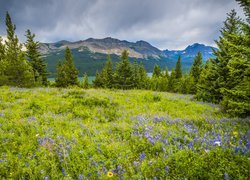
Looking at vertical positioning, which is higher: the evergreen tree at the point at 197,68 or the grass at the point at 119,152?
the evergreen tree at the point at 197,68

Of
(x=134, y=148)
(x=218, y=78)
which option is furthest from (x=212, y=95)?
(x=134, y=148)

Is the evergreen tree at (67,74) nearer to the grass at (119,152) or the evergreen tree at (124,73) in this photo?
the evergreen tree at (124,73)

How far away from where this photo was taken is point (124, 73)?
134 feet

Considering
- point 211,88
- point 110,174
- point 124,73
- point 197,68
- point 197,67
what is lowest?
point 110,174

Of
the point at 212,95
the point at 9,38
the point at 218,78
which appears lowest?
the point at 212,95

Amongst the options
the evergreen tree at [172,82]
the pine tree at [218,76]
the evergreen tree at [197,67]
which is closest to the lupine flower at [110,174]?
the pine tree at [218,76]

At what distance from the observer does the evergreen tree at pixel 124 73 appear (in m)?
39.7

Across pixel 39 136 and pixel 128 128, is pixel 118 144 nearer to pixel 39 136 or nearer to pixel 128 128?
pixel 128 128

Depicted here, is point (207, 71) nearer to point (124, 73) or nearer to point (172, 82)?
point (124, 73)

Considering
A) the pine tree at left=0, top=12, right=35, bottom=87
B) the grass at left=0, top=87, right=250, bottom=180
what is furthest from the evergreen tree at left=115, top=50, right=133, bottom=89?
the grass at left=0, top=87, right=250, bottom=180

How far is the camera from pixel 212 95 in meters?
15.9

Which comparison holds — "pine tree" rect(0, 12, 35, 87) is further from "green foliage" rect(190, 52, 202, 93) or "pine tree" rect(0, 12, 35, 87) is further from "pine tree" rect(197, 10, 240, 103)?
"green foliage" rect(190, 52, 202, 93)

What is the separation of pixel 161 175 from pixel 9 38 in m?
30.4

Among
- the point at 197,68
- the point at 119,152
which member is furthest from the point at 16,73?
the point at 197,68
